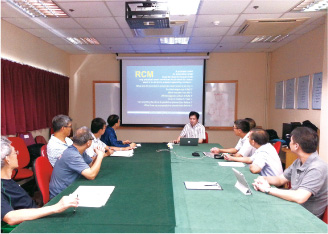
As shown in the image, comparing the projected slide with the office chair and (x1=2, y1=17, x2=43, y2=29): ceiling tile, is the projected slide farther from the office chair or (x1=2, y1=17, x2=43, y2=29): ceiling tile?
the office chair

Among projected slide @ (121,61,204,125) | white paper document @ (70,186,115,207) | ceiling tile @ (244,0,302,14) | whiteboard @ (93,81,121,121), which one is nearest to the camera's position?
white paper document @ (70,186,115,207)

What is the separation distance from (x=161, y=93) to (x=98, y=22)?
2.59 metres

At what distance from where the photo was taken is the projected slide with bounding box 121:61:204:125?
585 cm

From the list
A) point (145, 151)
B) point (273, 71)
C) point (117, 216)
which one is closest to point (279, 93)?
point (273, 71)

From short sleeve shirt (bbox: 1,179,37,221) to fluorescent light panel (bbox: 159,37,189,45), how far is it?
3817 mm

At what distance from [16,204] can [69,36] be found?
12.3 ft

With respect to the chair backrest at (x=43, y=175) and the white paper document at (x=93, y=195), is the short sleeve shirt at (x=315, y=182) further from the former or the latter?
the chair backrest at (x=43, y=175)

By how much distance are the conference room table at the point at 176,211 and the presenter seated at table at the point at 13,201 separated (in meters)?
0.05

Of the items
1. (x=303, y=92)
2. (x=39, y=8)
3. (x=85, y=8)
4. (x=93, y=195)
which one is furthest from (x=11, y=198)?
(x=303, y=92)

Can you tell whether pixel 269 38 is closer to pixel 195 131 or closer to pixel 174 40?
pixel 174 40

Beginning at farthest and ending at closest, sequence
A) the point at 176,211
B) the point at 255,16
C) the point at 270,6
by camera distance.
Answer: the point at 255,16
the point at 270,6
the point at 176,211

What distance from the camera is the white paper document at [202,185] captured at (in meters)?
1.81

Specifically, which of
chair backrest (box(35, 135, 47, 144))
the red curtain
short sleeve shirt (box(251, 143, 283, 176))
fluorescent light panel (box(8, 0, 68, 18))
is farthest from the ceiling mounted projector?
chair backrest (box(35, 135, 47, 144))

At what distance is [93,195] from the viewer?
169 centimetres
